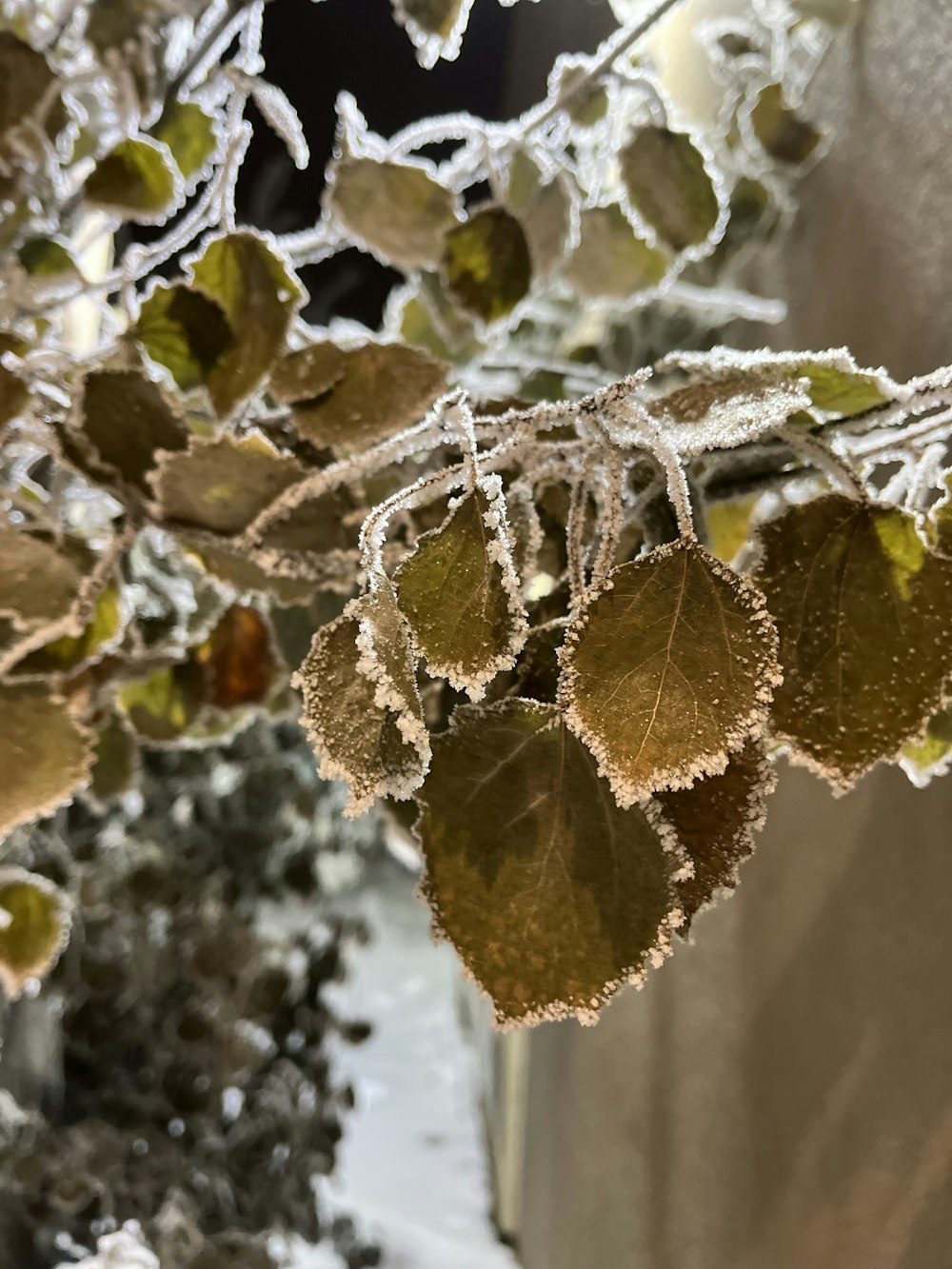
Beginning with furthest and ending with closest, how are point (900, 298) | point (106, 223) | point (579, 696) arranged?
1. point (106, 223)
2. point (900, 298)
3. point (579, 696)

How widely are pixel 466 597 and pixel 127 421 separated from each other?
26 centimetres

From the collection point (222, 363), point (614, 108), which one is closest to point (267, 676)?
point (222, 363)

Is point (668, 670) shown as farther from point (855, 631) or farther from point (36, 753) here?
point (36, 753)

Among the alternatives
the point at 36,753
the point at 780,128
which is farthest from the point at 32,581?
the point at 780,128

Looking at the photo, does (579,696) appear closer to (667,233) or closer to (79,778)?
(79,778)

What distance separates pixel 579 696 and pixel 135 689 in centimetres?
46

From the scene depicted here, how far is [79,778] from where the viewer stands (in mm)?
452

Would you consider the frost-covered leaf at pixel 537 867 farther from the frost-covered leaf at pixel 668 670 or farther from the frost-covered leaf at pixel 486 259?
the frost-covered leaf at pixel 486 259

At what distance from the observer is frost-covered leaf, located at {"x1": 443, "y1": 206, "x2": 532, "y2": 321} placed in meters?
0.53

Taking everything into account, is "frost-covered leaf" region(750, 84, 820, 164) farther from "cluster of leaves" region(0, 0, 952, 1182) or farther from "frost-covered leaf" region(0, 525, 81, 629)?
"frost-covered leaf" region(0, 525, 81, 629)

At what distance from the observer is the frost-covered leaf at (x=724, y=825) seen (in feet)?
0.96

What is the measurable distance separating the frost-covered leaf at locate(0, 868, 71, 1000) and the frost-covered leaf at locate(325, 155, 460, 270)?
0.48 metres

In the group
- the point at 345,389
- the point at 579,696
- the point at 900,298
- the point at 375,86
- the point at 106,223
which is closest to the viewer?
the point at 579,696

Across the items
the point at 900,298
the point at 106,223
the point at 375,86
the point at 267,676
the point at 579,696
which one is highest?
the point at 375,86
